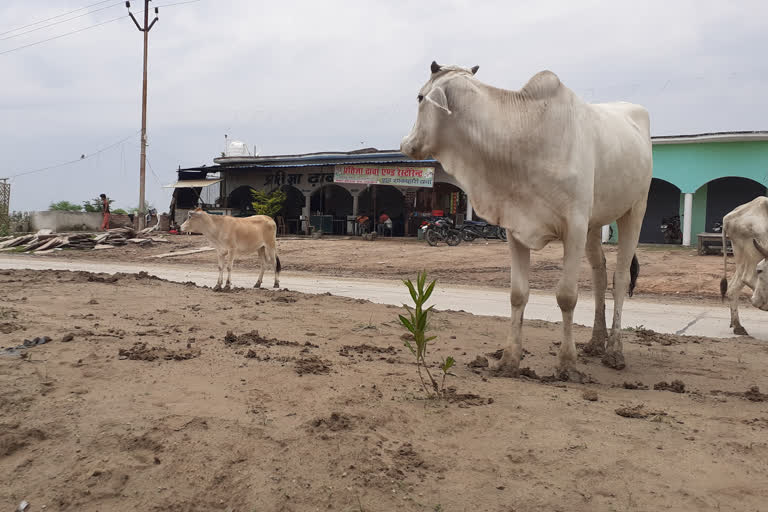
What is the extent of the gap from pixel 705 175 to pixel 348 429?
21.1 m

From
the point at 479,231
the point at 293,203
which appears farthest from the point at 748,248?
the point at 293,203

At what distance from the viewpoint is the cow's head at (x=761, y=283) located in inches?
275

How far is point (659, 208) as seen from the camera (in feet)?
77.7

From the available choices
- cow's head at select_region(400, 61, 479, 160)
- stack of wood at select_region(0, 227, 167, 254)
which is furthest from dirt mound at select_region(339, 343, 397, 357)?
stack of wood at select_region(0, 227, 167, 254)

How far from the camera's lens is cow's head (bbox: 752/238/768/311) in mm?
6973

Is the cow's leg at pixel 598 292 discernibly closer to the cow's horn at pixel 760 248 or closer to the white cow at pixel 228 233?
the cow's horn at pixel 760 248

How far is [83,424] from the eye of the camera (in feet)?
10.4

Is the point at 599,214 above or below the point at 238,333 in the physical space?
above

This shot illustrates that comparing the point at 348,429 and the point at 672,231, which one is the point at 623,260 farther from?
the point at 672,231

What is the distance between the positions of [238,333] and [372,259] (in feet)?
42.4

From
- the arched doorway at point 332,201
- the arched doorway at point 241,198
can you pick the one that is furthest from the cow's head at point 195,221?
the arched doorway at point 241,198

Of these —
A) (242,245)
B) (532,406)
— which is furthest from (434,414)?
(242,245)

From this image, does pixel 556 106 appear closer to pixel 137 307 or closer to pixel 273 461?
pixel 273 461

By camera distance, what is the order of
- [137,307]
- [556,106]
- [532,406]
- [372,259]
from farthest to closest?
[372,259] < [137,307] < [556,106] < [532,406]
